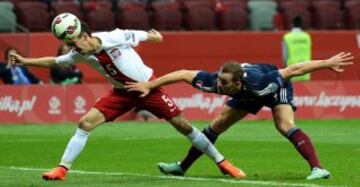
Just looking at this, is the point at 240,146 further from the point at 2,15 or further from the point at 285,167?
the point at 2,15

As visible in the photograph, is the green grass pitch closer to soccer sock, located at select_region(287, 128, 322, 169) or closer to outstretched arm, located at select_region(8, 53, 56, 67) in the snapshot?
soccer sock, located at select_region(287, 128, 322, 169)

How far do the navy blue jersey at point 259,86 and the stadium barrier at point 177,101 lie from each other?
12389 millimetres

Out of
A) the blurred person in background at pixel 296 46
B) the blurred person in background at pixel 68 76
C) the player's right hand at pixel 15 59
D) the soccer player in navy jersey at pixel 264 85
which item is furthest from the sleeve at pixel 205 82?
the blurred person in background at pixel 68 76

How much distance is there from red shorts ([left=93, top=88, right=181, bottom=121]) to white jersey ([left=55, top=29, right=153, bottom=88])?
0.54 ft

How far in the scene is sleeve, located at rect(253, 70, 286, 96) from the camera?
488 inches

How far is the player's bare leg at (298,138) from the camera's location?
1230 cm

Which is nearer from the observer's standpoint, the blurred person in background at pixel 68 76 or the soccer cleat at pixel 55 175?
the soccer cleat at pixel 55 175

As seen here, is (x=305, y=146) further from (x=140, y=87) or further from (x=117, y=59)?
(x=117, y=59)

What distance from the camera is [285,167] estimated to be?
14359 millimetres

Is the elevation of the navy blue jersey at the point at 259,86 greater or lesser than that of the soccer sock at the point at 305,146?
greater

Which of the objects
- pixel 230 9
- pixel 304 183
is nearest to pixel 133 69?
pixel 304 183

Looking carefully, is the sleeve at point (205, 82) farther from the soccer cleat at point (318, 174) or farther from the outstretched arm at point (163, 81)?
the soccer cleat at point (318, 174)

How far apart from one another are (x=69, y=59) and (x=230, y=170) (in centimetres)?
234

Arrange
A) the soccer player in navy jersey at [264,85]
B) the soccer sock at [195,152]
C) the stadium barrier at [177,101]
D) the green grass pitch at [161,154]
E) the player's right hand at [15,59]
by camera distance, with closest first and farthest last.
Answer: the soccer player in navy jersey at [264,85] < the green grass pitch at [161,154] < the player's right hand at [15,59] < the soccer sock at [195,152] < the stadium barrier at [177,101]
